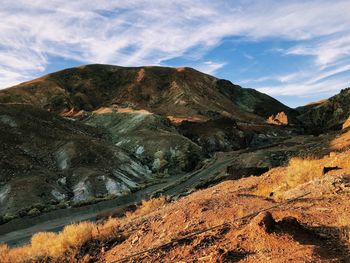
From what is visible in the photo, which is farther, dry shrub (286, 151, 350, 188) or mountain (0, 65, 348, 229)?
mountain (0, 65, 348, 229)

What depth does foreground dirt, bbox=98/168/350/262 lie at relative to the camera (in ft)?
24.7

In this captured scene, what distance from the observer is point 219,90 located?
495 feet

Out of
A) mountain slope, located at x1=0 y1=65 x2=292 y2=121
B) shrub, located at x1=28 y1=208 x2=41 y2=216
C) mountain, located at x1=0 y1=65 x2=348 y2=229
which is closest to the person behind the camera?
shrub, located at x1=28 y1=208 x2=41 y2=216

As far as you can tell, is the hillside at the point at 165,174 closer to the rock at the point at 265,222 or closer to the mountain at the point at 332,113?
the rock at the point at 265,222

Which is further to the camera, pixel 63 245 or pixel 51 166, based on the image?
pixel 51 166

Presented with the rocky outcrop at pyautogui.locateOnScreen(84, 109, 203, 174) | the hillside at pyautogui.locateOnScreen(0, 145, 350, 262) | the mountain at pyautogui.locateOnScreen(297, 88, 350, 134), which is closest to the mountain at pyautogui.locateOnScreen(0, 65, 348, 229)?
the rocky outcrop at pyautogui.locateOnScreen(84, 109, 203, 174)

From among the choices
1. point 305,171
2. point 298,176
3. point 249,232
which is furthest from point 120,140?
point 249,232

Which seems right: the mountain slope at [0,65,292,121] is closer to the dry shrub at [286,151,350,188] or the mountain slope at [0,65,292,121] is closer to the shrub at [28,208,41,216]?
the shrub at [28,208,41,216]

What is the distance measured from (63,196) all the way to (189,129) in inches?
1891

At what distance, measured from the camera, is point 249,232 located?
845 cm

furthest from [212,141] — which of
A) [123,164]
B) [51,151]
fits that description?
[51,151]

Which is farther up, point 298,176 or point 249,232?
point 298,176

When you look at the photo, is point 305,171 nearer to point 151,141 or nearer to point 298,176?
point 298,176

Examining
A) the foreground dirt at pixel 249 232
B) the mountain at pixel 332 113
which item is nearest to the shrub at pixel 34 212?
the foreground dirt at pixel 249 232
